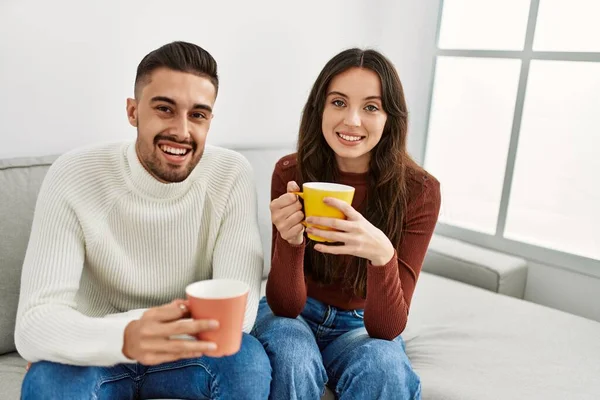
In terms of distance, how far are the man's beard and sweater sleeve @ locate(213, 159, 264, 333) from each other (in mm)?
141

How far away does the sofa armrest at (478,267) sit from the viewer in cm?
211

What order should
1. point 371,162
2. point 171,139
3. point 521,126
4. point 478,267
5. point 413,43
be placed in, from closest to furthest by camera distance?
1. point 171,139
2. point 371,162
3. point 478,267
4. point 521,126
5. point 413,43

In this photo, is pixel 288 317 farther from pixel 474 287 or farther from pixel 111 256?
pixel 474 287

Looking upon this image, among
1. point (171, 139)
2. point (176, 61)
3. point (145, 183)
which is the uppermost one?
point (176, 61)

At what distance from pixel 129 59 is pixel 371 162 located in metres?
0.90

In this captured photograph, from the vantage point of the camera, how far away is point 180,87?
1.17 metres

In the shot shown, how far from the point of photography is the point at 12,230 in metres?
1.39

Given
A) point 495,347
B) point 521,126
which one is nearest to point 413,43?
point 521,126

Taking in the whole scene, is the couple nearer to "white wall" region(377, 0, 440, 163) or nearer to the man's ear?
the man's ear

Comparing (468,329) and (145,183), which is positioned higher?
(145,183)

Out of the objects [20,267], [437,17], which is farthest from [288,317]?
[437,17]

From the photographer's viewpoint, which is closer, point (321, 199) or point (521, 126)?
point (321, 199)

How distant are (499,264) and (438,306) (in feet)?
1.33

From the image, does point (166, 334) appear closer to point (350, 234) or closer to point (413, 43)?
point (350, 234)
